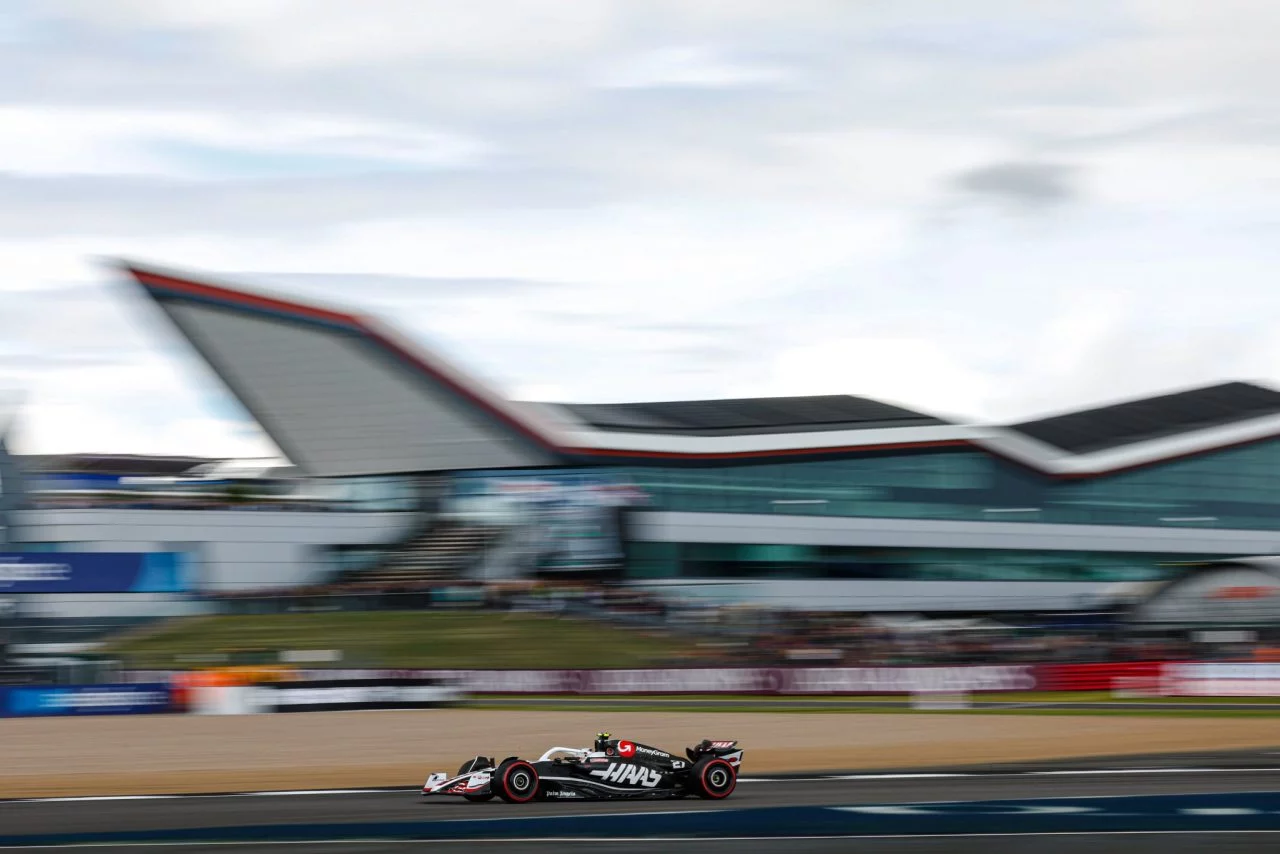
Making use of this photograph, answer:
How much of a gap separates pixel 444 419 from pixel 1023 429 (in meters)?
31.7

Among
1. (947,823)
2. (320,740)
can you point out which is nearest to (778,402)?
(320,740)

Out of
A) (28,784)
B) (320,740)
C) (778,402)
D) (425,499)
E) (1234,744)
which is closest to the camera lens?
(28,784)

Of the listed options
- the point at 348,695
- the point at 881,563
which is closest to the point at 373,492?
the point at 881,563

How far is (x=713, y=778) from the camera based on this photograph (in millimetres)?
18953

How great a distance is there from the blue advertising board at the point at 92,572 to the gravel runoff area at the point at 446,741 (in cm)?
522

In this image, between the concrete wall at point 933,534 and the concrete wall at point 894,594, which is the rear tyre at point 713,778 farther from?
the concrete wall at point 933,534

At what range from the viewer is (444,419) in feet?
197

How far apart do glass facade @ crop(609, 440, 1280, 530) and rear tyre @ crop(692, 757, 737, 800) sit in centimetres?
4065

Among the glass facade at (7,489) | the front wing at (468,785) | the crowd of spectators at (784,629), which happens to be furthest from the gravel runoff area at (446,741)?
the glass facade at (7,489)

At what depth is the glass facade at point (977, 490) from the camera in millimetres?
62062

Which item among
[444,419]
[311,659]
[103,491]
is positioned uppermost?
[444,419]

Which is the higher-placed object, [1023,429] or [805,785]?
[1023,429]

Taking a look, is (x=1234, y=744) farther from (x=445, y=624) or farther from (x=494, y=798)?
(x=445, y=624)

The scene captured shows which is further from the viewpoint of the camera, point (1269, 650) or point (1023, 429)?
point (1023, 429)
